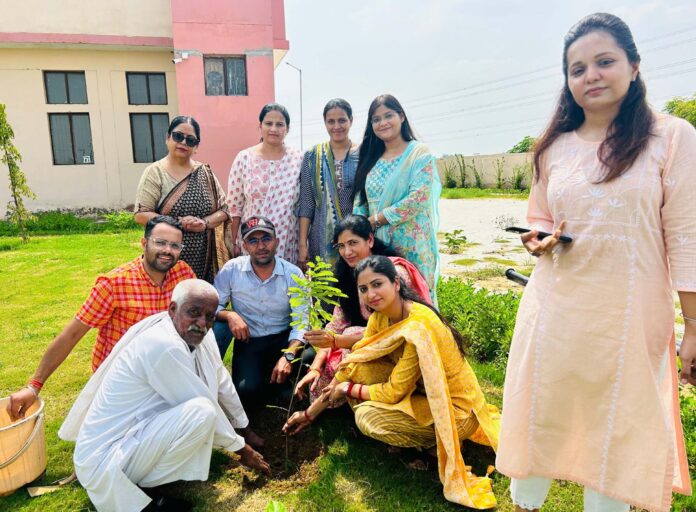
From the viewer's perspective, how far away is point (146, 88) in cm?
1585

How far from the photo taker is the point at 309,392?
3.53 metres

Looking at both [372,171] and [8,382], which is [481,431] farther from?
[8,382]

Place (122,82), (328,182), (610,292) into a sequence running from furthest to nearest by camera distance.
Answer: (122,82), (328,182), (610,292)

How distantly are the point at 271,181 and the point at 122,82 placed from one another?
14.1m

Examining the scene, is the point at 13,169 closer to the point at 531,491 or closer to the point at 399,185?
the point at 399,185

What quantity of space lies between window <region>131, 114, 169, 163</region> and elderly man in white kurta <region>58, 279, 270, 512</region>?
581 inches

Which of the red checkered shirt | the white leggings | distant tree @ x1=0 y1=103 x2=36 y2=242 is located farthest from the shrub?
the white leggings

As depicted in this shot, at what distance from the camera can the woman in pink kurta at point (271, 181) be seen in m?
4.20

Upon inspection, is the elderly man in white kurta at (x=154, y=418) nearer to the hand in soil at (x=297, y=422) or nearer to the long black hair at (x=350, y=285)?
the hand in soil at (x=297, y=422)

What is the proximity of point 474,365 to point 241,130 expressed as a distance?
12387 millimetres

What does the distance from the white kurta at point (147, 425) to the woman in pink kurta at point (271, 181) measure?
1.74 m

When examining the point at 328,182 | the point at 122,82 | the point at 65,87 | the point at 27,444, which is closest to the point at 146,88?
the point at 122,82

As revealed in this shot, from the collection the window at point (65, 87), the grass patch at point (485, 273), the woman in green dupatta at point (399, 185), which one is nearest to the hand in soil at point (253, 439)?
the woman in green dupatta at point (399, 185)

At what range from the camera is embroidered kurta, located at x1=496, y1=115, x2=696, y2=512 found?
1.77m
